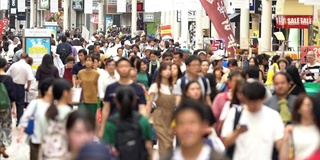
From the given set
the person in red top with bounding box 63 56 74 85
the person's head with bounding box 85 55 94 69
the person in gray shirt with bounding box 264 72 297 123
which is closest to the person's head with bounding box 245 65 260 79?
the person in gray shirt with bounding box 264 72 297 123

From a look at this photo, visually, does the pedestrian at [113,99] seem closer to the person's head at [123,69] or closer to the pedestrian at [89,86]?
the person's head at [123,69]

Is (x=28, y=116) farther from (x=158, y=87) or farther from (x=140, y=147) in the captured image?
(x=158, y=87)

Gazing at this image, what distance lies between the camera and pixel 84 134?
6168 mm

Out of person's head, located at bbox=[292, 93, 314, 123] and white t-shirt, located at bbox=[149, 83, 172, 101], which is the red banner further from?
person's head, located at bbox=[292, 93, 314, 123]

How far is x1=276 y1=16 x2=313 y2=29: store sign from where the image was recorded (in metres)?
32.8

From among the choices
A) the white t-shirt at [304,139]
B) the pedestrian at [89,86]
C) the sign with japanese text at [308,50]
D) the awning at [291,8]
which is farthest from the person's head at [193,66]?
the awning at [291,8]

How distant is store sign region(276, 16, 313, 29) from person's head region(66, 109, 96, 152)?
2661cm

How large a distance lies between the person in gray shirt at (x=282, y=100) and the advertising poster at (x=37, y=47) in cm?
1414

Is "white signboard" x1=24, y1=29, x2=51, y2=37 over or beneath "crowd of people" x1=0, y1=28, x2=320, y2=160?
over

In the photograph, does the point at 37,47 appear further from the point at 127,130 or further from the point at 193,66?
the point at 127,130

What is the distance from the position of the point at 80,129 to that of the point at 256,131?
3.43 metres

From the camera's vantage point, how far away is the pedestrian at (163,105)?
1409 cm

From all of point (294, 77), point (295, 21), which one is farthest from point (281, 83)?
point (295, 21)

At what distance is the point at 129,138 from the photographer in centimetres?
970
